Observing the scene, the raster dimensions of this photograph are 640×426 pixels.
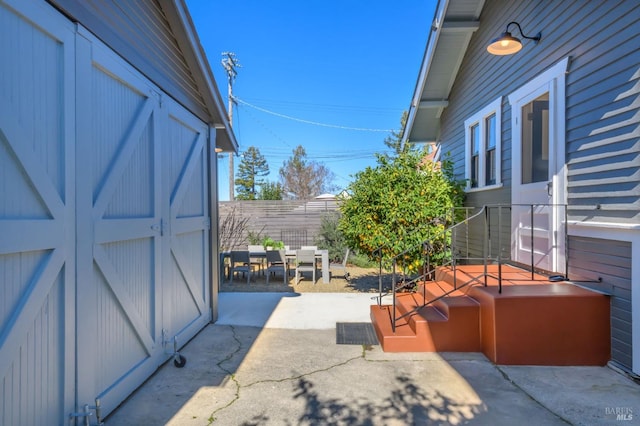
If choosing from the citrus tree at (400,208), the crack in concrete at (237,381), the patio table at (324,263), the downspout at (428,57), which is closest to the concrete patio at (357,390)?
the crack in concrete at (237,381)

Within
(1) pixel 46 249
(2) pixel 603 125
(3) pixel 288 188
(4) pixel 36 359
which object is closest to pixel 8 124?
(1) pixel 46 249

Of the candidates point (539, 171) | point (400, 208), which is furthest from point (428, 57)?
point (539, 171)

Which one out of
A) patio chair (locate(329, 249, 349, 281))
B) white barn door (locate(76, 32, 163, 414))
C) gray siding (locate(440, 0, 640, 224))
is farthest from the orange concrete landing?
patio chair (locate(329, 249, 349, 281))

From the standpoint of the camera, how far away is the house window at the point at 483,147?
242 inches

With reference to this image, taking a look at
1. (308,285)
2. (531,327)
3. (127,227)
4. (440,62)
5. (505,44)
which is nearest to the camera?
(127,227)

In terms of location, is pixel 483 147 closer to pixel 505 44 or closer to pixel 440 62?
pixel 440 62

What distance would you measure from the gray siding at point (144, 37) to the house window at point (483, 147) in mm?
4709

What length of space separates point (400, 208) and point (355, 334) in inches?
94.9

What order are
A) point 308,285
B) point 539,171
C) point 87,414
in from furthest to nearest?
point 308,285
point 539,171
point 87,414

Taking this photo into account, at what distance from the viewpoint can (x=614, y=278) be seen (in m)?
3.63

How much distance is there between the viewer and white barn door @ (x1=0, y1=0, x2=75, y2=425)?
80.6 inches

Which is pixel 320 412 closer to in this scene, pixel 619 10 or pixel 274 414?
pixel 274 414

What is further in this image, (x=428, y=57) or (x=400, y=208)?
(x=428, y=57)

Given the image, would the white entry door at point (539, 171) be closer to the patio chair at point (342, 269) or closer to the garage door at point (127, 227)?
the garage door at point (127, 227)
